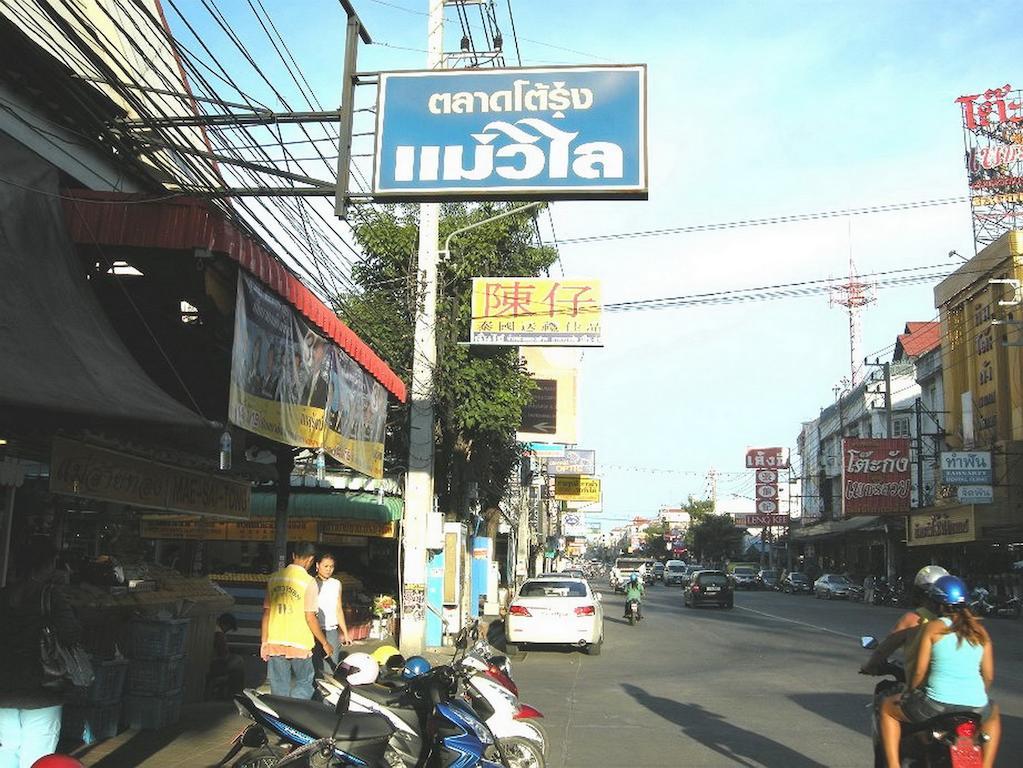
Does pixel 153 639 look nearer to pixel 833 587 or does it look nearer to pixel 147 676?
pixel 147 676

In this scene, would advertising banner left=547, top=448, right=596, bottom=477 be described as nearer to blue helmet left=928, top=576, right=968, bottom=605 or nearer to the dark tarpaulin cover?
the dark tarpaulin cover

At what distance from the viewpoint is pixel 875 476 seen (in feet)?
138

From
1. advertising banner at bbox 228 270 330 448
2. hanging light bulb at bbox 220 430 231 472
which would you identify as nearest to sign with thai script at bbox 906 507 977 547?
advertising banner at bbox 228 270 330 448

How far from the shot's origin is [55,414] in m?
5.15

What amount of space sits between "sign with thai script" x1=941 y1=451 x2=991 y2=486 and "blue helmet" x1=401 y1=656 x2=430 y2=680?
3315cm

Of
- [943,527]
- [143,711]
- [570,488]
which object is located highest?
[570,488]

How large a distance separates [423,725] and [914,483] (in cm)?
5015

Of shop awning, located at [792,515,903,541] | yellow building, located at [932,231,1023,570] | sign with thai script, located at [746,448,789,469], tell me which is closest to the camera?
yellow building, located at [932,231,1023,570]

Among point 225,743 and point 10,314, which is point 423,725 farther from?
point 10,314

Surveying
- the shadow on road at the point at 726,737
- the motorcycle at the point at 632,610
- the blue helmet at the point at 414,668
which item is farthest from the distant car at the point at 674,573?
the blue helmet at the point at 414,668

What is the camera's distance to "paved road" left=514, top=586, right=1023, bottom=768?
Result: 8.66m

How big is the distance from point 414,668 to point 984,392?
1583 inches

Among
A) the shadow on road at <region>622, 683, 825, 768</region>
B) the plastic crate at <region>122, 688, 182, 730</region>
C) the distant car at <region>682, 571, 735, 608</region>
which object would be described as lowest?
the distant car at <region>682, 571, 735, 608</region>

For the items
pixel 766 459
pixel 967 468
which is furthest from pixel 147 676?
pixel 766 459
